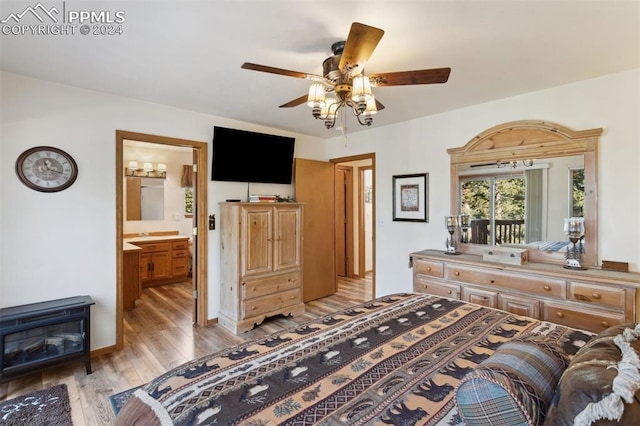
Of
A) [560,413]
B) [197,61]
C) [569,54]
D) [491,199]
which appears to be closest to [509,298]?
[491,199]

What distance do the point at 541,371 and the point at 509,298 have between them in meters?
1.96

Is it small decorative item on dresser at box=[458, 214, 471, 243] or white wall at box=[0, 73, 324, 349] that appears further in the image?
small decorative item on dresser at box=[458, 214, 471, 243]

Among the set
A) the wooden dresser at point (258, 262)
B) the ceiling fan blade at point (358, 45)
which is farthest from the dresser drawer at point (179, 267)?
the ceiling fan blade at point (358, 45)

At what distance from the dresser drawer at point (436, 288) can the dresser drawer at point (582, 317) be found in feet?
2.40

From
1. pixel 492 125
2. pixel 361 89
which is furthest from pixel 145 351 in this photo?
pixel 492 125

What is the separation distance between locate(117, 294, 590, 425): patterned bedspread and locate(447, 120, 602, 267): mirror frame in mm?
1365

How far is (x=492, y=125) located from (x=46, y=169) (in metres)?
4.20

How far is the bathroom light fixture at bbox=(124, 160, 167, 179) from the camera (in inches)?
212

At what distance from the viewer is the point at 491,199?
324 centimetres

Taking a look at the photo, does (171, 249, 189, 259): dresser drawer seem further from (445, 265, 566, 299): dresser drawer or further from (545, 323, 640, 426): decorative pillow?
(545, 323, 640, 426): decorative pillow

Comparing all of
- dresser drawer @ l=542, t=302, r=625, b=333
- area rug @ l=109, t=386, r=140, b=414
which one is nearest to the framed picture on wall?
dresser drawer @ l=542, t=302, r=625, b=333

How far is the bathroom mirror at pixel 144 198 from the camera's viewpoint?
5.47 metres

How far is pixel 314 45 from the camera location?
6.60 ft

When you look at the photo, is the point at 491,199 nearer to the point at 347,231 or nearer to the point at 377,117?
the point at 377,117
